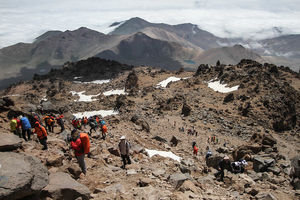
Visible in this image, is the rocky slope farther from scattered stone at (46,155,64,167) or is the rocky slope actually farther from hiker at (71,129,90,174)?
hiker at (71,129,90,174)

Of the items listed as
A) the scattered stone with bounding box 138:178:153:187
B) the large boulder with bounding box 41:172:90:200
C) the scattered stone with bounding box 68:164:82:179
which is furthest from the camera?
the scattered stone with bounding box 138:178:153:187

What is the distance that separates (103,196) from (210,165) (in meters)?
12.7

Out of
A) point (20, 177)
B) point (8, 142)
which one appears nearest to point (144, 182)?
point (20, 177)

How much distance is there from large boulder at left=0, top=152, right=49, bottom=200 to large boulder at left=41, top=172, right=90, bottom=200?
32cm

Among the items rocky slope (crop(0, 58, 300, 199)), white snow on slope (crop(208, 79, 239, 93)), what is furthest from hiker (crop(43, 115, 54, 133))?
white snow on slope (crop(208, 79, 239, 93))

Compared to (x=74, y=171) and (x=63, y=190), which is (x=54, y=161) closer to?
(x=74, y=171)

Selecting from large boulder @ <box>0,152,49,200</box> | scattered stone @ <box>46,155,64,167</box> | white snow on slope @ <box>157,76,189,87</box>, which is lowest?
white snow on slope @ <box>157,76,189,87</box>

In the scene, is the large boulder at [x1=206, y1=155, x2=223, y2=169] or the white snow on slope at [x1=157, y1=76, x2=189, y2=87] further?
the white snow on slope at [x1=157, y1=76, x2=189, y2=87]

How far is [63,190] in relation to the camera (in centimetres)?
874

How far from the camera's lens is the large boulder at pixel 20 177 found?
721cm

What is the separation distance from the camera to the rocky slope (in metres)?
11.4

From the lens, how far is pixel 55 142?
15.0 m

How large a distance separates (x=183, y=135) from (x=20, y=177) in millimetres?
29799

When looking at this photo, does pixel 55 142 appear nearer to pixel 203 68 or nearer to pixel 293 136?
pixel 293 136
